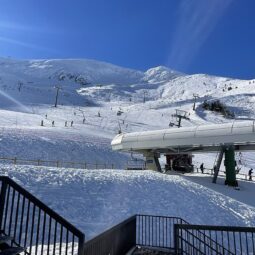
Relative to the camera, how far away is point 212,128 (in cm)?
3503

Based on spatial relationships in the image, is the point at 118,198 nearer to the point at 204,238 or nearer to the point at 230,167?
the point at 204,238

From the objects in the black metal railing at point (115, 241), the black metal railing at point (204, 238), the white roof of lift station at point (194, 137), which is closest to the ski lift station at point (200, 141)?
the white roof of lift station at point (194, 137)

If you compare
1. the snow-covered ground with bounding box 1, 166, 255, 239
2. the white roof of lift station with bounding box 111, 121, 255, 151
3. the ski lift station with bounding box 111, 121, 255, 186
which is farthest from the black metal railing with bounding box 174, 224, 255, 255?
the ski lift station with bounding box 111, 121, 255, 186

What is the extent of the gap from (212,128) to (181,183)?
7432 millimetres

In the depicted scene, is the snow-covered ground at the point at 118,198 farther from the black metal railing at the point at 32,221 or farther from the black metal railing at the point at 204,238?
the black metal railing at the point at 32,221

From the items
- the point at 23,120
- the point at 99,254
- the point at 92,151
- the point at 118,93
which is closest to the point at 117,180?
the point at 99,254

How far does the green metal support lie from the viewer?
35294 mm

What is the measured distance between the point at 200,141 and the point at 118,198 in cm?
1393

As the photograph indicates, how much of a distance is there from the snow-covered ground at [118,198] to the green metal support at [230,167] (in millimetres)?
5010

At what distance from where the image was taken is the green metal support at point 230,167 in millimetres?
35294

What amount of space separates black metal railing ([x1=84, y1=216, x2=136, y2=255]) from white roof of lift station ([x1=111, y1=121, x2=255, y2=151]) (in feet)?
65.4

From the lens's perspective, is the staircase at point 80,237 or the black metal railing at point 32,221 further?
the staircase at point 80,237

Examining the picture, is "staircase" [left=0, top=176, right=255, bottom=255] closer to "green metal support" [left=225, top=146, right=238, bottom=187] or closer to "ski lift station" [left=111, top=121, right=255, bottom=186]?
"ski lift station" [left=111, top=121, right=255, bottom=186]

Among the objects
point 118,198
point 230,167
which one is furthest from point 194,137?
point 118,198
